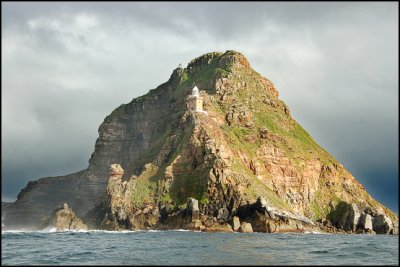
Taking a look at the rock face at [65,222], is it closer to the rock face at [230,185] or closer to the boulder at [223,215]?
the rock face at [230,185]

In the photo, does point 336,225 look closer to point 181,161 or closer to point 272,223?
point 272,223

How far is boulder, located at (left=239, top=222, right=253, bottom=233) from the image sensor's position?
12834cm

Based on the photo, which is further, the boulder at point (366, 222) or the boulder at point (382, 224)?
the boulder at point (382, 224)

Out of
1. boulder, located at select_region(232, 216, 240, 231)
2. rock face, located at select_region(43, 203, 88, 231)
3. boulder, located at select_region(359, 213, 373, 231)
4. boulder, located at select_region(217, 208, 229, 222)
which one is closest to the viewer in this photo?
boulder, located at select_region(232, 216, 240, 231)

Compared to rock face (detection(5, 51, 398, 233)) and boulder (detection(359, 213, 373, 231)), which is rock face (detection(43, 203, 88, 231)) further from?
boulder (detection(359, 213, 373, 231))

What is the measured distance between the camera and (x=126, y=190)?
150 m

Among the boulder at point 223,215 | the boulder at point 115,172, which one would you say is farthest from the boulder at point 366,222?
the boulder at point 115,172

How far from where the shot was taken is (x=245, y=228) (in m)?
129

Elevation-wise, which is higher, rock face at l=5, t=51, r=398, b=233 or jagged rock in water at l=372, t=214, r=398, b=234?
rock face at l=5, t=51, r=398, b=233

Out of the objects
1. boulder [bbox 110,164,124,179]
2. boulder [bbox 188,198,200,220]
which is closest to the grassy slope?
boulder [bbox 188,198,200,220]

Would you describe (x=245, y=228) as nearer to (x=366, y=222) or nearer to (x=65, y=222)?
(x=65, y=222)

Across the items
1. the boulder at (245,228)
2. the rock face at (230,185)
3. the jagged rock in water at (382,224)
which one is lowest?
the boulder at (245,228)

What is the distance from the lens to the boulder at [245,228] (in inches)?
5053

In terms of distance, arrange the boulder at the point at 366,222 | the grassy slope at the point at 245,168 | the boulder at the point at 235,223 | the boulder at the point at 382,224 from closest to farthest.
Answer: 1. the boulder at the point at 235,223
2. the grassy slope at the point at 245,168
3. the boulder at the point at 366,222
4. the boulder at the point at 382,224
